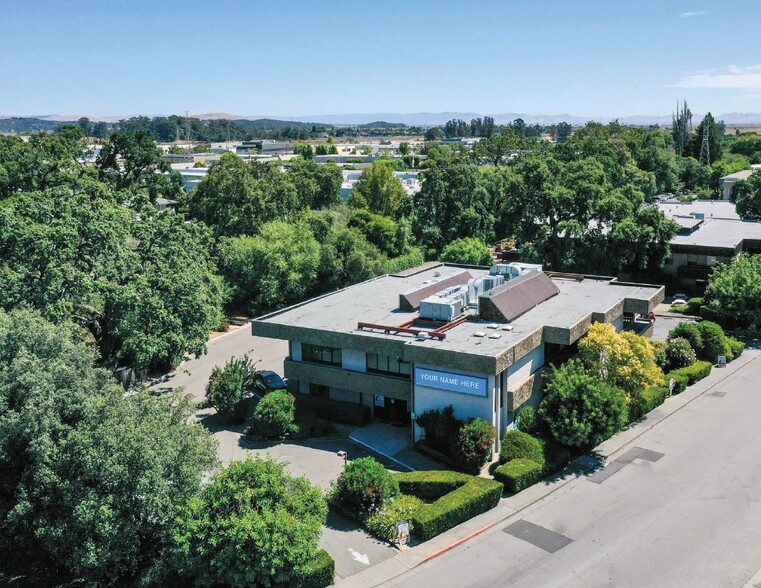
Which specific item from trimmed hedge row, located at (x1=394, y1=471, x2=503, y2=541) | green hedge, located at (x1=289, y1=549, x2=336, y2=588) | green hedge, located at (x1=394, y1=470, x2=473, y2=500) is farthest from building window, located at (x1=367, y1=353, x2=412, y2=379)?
green hedge, located at (x1=289, y1=549, x2=336, y2=588)

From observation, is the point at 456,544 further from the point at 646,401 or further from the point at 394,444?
the point at 646,401

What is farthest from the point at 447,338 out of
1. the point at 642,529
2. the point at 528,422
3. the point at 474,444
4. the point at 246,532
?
the point at 246,532

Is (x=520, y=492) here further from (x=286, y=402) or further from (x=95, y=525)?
(x=95, y=525)

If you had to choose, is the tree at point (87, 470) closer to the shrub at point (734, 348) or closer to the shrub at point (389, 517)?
the shrub at point (389, 517)

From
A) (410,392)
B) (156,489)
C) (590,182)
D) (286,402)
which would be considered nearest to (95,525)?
(156,489)

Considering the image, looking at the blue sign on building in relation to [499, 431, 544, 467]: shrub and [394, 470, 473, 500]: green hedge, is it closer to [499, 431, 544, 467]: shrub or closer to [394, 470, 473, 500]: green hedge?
[499, 431, 544, 467]: shrub

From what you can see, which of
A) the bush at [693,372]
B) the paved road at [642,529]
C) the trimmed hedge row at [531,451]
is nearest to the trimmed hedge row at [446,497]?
the paved road at [642,529]

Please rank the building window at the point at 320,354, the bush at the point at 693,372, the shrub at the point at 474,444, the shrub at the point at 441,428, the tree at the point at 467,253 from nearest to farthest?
1. the shrub at the point at 474,444
2. the shrub at the point at 441,428
3. the building window at the point at 320,354
4. the bush at the point at 693,372
5. the tree at the point at 467,253
